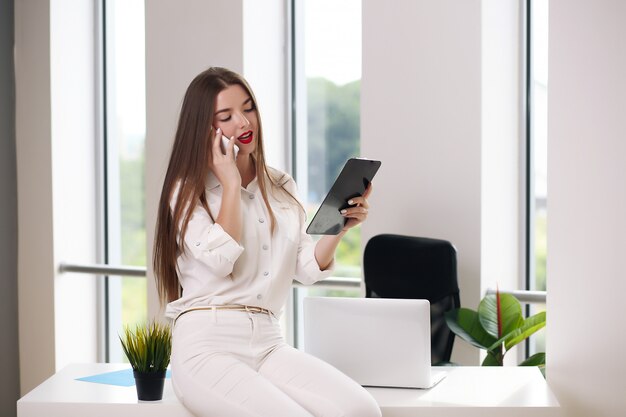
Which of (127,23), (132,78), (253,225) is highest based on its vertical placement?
(127,23)

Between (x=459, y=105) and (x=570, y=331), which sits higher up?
(x=459, y=105)

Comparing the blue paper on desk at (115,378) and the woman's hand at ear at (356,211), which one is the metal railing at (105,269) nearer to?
the blue paper on desk at (115,378)

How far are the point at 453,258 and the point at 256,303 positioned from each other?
1.36 metres

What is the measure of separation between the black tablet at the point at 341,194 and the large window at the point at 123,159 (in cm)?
323

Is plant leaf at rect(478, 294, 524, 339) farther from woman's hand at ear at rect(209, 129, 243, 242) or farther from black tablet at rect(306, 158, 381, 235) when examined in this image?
woman's hand at ear at rect(209, 129, 243, 242)

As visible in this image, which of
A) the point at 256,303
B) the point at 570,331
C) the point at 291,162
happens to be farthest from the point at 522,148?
the point at 256,303

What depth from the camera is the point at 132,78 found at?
5.63 meters

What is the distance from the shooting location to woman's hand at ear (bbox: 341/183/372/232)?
103 inches

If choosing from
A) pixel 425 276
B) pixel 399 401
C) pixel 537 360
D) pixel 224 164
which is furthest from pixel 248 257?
pixel 537 360

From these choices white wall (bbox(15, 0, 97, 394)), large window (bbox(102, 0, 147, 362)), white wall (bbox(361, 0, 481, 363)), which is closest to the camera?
white wall (bbox(361, 0, 481, 363))

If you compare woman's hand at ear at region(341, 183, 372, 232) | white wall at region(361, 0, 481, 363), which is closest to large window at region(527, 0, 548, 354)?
white wall at region(361, 0, 481, 363)

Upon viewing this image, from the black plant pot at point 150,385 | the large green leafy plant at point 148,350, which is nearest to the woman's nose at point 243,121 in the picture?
the large green leafy plant at point 148,350

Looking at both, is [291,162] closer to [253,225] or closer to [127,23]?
[127,23]

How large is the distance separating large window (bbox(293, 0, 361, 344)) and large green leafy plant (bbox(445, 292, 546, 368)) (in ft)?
4.54
